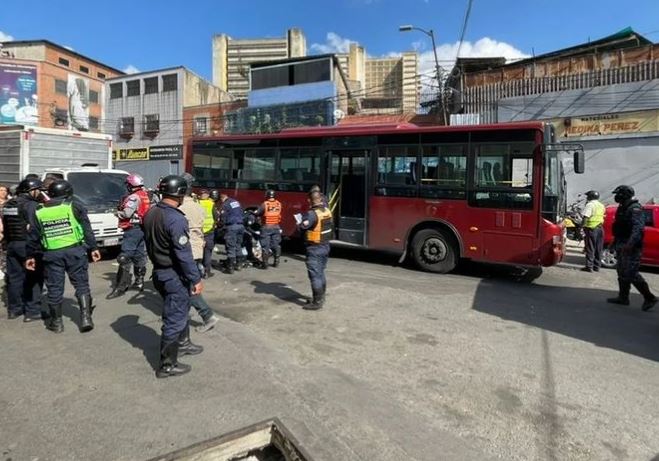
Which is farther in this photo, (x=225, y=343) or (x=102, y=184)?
(x=102, y=184)

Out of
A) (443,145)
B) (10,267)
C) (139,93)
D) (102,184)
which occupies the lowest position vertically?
(10,267)

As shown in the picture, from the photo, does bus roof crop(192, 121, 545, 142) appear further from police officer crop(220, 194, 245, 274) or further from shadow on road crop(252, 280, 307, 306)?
shadow on road crop(252, 280, 307, 306)

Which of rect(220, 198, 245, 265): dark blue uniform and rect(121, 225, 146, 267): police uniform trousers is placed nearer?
rect(121, 225, 146, 267): police uniform trousers

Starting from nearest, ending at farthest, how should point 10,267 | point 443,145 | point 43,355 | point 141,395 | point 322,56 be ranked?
1. point 141,395
2. point 43,355
3. point 10,267
4. point 443,145
5. point 322,56

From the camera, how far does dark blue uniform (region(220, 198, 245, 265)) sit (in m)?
9.17

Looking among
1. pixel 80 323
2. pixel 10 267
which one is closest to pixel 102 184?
pixel 10 267

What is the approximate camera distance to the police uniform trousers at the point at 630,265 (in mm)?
7136

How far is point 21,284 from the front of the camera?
6129 mm

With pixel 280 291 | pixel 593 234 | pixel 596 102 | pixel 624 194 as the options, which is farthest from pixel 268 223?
pixel 596 102

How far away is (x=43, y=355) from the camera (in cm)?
484

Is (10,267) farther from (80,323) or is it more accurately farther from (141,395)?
(141,395)

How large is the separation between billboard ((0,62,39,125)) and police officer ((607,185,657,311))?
49.7m

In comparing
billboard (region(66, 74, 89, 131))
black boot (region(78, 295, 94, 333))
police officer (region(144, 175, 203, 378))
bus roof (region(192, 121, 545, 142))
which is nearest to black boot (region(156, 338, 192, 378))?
police officer (region(144, 175, 203, 378))

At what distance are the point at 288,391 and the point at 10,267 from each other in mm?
4461
